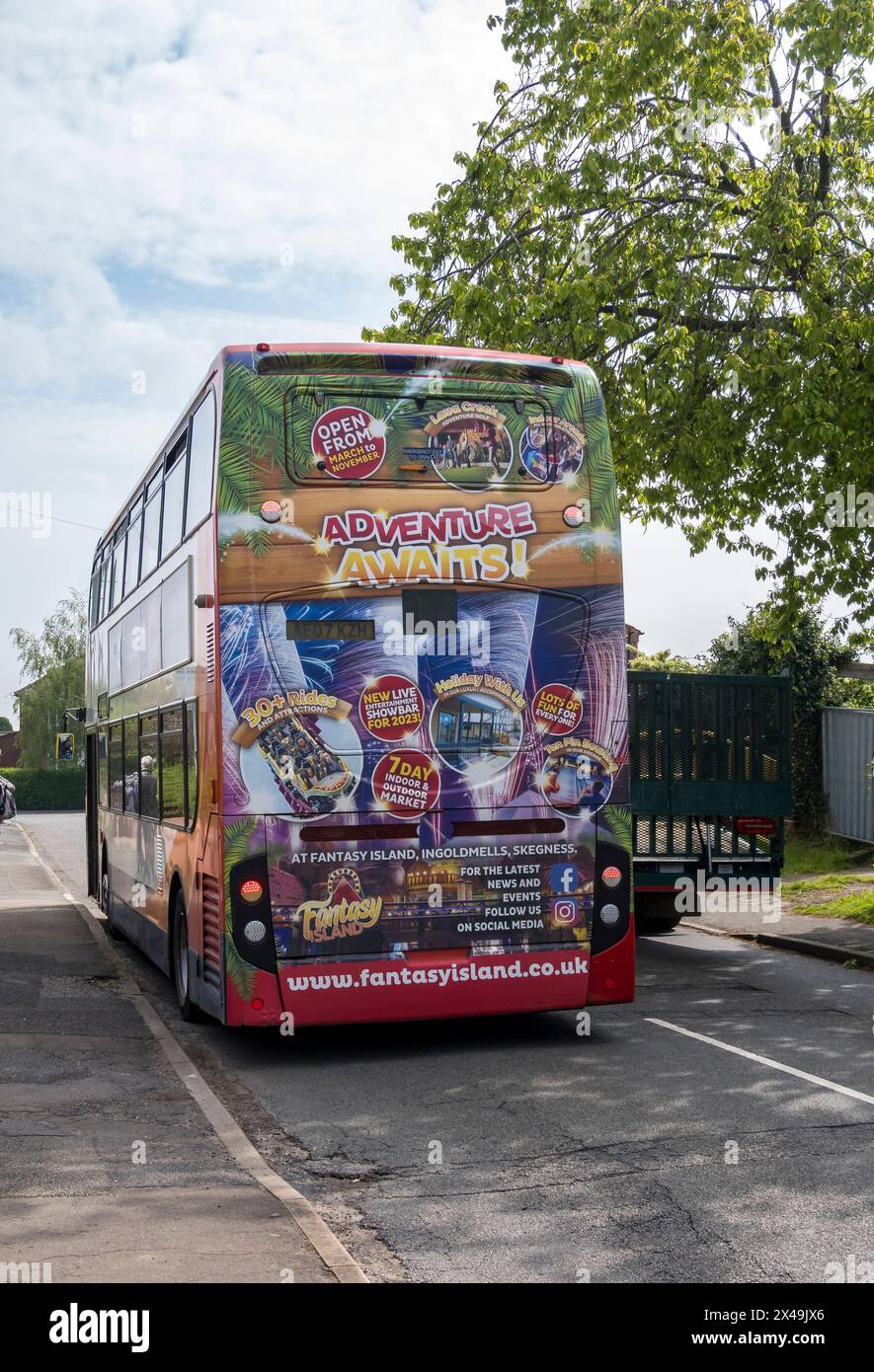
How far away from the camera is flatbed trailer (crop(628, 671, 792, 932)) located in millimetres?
14414

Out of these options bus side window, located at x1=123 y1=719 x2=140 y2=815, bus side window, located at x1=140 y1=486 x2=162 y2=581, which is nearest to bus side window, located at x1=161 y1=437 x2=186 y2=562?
bus side window, located at x1=140 y1=486 x2=162 y2=581

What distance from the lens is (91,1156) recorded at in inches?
271

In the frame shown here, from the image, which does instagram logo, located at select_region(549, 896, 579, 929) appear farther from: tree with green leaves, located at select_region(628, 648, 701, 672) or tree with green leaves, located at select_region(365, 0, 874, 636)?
tree with green leaves, located at select_region(628, 648, 701, 672)

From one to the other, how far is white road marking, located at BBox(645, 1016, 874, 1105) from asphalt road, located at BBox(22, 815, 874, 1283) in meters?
0.03

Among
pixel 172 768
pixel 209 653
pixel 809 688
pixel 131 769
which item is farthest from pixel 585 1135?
pixel 809 688

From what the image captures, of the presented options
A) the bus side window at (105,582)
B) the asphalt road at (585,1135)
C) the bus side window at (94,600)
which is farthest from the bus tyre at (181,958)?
the bus side window at (94,600)

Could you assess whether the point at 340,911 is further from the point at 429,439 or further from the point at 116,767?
the point at 116,767

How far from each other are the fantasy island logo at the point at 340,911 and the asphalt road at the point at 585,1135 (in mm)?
875

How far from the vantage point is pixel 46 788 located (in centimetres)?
8150

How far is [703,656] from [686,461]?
13862 millimetres

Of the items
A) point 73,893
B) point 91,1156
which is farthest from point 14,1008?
point 73,893

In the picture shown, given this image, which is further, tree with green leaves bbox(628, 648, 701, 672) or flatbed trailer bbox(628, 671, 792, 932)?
tree with green leaves bbox(628, 648, 701, 672)
